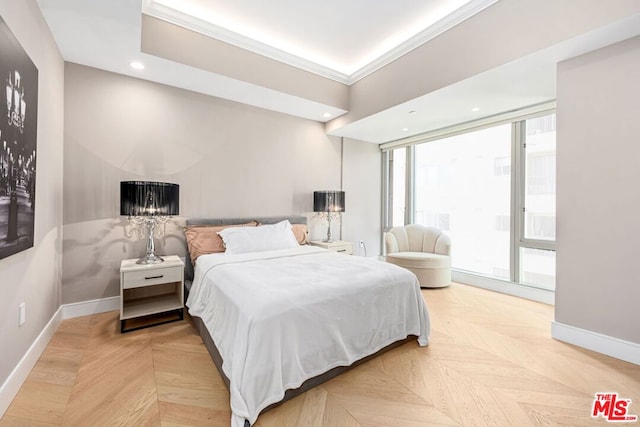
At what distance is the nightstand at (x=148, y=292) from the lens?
8.05 feet

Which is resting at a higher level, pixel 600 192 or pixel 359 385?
pixel 600 192

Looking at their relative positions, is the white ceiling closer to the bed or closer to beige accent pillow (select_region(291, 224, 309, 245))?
beige accent pillow (select_region(291, 224, 309, 245))

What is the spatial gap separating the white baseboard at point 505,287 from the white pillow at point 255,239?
2.67m

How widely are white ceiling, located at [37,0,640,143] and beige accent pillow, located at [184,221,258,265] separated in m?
1.69

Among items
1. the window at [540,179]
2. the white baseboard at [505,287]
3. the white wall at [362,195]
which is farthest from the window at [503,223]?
the white wall at [362,195]

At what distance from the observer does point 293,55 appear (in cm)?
335

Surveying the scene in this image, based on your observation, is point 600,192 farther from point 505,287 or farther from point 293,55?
point 293,55

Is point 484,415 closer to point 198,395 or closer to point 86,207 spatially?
point 198,395

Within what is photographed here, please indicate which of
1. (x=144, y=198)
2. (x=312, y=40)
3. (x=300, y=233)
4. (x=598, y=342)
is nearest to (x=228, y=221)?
(x=300, y=233)

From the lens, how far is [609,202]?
212 cm

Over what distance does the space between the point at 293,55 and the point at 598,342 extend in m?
4.08

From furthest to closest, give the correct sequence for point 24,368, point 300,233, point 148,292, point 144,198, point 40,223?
point 300,233 → point 148,292 → point 144,198 → point 40,223 → point 24,368

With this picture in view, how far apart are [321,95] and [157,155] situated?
2184 mm

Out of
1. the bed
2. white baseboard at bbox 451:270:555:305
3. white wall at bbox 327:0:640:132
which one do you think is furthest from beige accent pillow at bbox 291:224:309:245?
white baseboard at bbox 451:270:555:305
